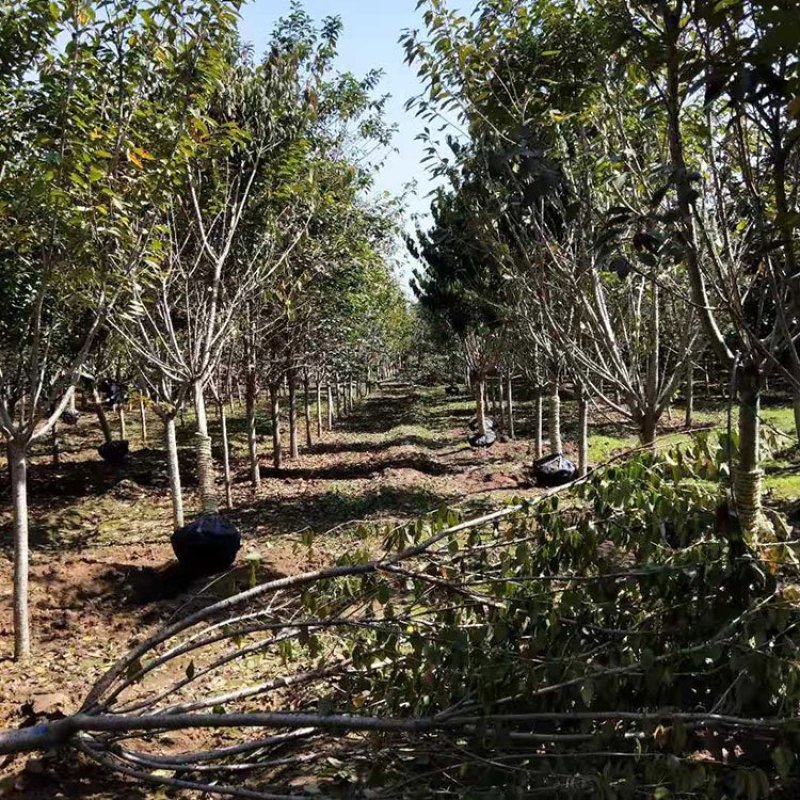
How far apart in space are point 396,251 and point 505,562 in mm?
19543

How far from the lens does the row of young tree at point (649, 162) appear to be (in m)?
2.00

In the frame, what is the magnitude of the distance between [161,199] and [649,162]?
150 inches

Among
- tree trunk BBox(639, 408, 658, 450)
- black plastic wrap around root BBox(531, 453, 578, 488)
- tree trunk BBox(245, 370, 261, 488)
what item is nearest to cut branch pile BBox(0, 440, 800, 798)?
tree trunk BBox(639, 408, 658, 450)

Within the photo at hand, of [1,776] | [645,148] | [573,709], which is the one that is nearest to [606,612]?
[573,709]

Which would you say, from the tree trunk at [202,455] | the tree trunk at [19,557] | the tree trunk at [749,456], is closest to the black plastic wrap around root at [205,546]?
the tree trunk at [202,455]

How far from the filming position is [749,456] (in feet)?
10.7

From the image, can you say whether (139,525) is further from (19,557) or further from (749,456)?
(749,456)

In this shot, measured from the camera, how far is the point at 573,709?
2777mm

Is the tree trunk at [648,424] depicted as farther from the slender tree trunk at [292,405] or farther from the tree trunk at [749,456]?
the slender tree trunk at [292,405]

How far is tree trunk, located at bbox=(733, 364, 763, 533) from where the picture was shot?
126 inches

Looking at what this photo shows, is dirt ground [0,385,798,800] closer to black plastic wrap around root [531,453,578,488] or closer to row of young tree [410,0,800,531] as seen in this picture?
black plastic wrap around root [531,453,578,488]

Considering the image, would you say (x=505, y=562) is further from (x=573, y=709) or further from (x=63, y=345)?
(x=63, y=345)

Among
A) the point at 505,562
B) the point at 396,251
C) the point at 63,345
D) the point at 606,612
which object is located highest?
the point at 396,251

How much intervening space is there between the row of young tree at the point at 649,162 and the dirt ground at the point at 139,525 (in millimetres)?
1638
